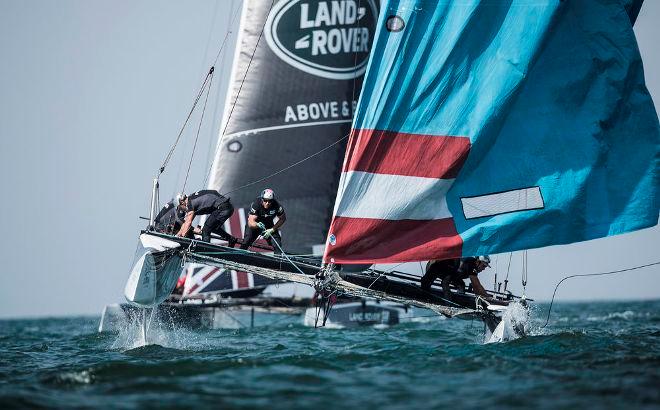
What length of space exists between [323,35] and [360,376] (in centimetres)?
1227

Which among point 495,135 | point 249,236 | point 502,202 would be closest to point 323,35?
point 249,236

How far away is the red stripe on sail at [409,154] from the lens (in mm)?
12469

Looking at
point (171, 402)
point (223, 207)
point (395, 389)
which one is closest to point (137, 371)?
point (171, 402)

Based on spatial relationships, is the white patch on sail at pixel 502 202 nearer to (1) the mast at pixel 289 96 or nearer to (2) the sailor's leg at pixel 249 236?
(2) the sailor's leg at pixel 249 236

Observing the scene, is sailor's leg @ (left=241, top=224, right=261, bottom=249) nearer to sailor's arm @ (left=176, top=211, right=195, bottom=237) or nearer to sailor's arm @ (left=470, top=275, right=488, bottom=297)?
sailor's arm @ (left=176, top=211, right=195, bottom=237)

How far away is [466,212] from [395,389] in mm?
3749

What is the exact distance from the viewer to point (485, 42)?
12.6 meters

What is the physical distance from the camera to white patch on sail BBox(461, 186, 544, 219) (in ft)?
41.1

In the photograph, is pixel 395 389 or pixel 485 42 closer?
pixel 395 389

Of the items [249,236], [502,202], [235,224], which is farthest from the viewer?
[235,224]

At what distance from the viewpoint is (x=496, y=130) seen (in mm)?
12500

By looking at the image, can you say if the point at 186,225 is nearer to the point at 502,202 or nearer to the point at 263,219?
the point at 263,219

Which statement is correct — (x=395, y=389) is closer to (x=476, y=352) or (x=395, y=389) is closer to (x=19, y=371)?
(x=476, y=352)

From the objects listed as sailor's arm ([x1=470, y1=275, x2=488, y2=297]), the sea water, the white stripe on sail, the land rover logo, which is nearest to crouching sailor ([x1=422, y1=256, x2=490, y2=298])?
sailor's arm ([x1=470, y1=275, x2=488, y2=297])
